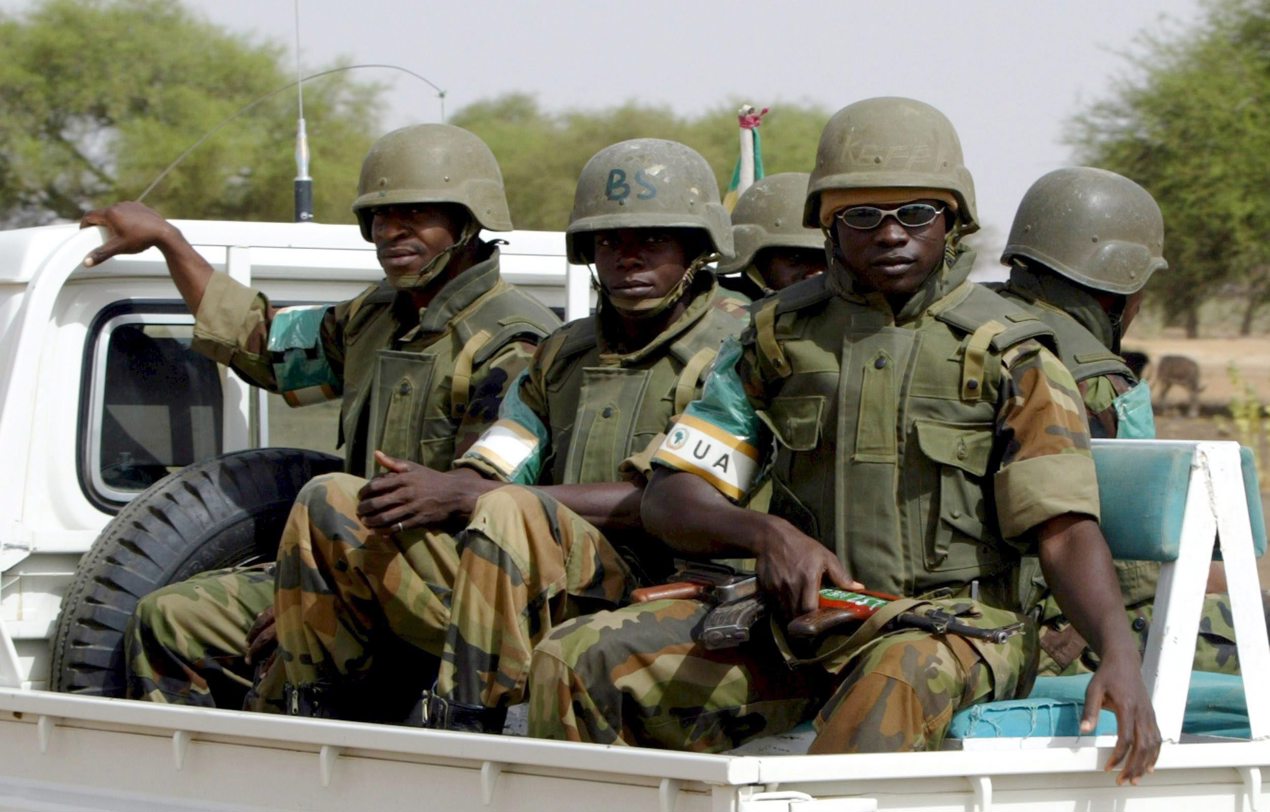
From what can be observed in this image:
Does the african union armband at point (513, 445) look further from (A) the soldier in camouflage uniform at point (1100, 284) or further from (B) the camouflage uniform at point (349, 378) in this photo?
(A) the soldier in camouflage uniform at point (1100, 284)

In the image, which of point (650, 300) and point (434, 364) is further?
point (434, 364)

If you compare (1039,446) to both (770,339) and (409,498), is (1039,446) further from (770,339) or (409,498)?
(409,498)

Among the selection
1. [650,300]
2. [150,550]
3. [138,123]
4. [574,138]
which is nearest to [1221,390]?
[574,138]

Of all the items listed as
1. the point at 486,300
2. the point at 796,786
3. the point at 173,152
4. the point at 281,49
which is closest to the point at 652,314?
the point at 486,300

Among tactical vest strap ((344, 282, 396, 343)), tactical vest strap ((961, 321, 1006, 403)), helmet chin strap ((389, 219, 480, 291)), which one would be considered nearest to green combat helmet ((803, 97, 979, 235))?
tactical vest strap ((961, 321, 1006, 403))

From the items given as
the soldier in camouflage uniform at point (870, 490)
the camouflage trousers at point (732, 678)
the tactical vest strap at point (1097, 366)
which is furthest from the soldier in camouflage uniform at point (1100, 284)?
the camouflage trousers at point (732, 678)

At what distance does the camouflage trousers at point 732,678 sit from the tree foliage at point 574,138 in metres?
22.7

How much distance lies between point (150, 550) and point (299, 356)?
79 cm

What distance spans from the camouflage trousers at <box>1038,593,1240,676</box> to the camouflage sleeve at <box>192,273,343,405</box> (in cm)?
211

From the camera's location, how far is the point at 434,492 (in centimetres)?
416

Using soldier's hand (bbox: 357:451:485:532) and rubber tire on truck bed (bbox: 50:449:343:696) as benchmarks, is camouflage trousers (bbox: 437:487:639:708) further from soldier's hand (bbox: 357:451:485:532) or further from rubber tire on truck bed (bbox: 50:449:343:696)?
rubber tire on truck bed (bbox: 50:449:343:696)

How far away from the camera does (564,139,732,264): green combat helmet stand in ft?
15.1

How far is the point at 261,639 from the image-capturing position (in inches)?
178

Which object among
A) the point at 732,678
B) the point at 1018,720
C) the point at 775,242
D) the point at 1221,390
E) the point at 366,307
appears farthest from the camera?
the point at 1221,390
